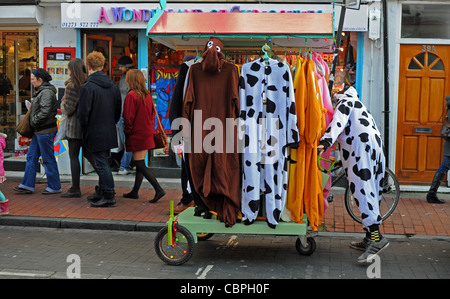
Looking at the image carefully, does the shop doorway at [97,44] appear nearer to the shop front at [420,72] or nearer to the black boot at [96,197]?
the black boot at [96,197]

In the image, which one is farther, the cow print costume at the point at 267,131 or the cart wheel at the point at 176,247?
the cart wheel at the point at 176,247

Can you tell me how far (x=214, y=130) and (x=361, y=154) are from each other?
145 cm

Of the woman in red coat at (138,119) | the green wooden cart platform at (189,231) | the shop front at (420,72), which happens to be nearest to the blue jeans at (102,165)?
the woman in red coat at (138,119)

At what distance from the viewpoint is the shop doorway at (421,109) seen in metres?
9.83

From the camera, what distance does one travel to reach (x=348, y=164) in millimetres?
5988

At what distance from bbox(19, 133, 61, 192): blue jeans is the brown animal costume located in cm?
399

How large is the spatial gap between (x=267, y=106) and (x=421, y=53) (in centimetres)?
514

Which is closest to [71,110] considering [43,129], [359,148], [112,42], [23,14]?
[43,129]

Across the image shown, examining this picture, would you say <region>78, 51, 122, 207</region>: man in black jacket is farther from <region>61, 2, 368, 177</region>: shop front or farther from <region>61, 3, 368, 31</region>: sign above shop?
<region>61, 3, 368, 31</region>: sign above shop

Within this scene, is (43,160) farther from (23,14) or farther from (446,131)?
(446,131)

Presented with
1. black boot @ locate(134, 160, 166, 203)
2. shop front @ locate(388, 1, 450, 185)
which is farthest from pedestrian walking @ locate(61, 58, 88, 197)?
shop front @ locate(388, 1, 450, 185)

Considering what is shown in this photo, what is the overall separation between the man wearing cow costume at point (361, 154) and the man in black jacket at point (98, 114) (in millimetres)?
3497
